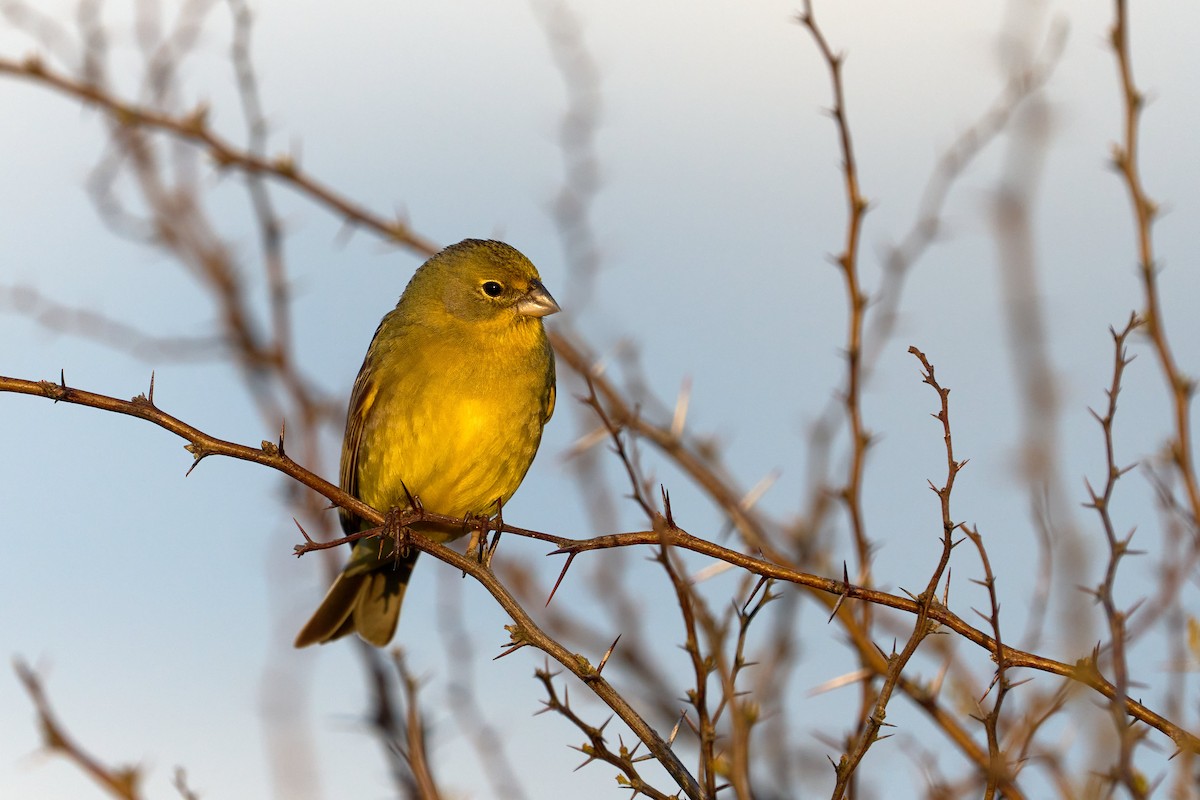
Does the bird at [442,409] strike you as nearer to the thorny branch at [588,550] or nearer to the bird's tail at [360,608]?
the bird's tail at [360,608]

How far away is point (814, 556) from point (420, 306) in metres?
2.34

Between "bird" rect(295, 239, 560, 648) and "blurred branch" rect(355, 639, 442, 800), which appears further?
"bird" rect(295, 239, 560, 648)

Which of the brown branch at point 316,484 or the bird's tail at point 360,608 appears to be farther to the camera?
the bird's tail at point 360,608

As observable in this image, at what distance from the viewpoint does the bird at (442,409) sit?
566cm

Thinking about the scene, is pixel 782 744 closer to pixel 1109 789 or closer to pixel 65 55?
pixel 1109 789

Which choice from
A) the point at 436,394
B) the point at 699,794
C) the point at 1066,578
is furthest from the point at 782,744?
the point at 436,394

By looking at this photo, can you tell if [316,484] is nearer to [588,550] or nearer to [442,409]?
[588,550]

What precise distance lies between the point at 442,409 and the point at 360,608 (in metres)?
1.25

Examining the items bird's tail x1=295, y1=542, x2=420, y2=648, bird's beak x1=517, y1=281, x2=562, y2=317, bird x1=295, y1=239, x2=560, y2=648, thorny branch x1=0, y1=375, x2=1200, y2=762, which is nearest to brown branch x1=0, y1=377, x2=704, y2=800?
thorny branch x1=0, y1=375, x2=1200, y2=762

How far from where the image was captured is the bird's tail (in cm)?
618

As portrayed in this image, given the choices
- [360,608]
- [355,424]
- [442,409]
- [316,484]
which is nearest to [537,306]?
[442,409]

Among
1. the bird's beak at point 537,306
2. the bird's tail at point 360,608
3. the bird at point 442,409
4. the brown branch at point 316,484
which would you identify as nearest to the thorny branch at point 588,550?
the brown branch at point 316,484

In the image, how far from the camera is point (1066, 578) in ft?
14.6

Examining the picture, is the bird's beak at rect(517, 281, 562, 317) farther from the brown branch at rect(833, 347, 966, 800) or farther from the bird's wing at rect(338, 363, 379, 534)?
the brown branch at rect(833, 347, 966, 800)
